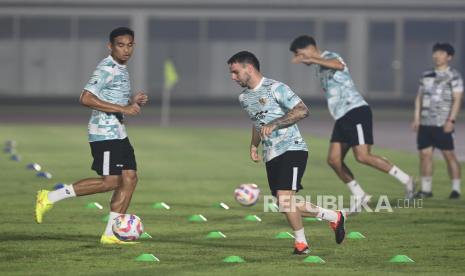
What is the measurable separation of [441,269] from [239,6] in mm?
43822

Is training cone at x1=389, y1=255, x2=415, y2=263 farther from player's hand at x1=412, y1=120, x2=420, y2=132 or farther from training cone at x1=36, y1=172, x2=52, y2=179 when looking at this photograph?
training cone at x1=36, y1=172, x2=52, y2=179

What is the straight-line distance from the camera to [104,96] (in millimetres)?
12227

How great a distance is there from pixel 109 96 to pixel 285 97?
1.80 meters

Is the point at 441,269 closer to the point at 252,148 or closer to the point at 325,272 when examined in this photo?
the point at 325,272

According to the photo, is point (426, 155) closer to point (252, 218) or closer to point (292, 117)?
point (252, 218)

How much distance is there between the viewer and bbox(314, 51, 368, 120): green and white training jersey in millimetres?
15234

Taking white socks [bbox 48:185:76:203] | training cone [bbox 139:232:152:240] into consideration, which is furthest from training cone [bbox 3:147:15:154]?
white socks [bbox 48:185:76:203]

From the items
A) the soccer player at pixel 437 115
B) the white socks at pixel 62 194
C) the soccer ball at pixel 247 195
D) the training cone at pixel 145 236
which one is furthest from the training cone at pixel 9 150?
the white socks at pixel 62 194

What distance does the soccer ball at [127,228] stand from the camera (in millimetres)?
11969

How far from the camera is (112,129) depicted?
12.3 m

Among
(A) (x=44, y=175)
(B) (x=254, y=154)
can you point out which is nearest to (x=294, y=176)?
(B) (x=254, y=154)

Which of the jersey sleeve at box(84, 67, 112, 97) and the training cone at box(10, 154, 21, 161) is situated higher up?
the jersey sleeve at box(84, 67, 112, 97)

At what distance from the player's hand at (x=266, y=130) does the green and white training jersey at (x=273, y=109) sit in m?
0.27

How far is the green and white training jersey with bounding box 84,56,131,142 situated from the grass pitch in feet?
3.50
